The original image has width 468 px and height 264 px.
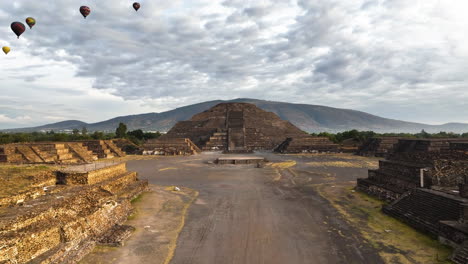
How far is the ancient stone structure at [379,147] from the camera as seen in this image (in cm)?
3672

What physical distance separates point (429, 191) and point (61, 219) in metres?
13.4

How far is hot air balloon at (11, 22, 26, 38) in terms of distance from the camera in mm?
17391

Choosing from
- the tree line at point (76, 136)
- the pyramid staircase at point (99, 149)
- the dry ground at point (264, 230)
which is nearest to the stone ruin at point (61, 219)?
the dry ground at point (264, 230)

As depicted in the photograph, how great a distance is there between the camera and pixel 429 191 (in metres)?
10.9

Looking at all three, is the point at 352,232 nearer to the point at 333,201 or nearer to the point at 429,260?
the point at 429,260

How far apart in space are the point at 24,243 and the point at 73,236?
1492 mm

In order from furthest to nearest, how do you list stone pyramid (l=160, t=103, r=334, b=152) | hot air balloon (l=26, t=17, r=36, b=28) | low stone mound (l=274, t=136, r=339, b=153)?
1. stone pyramid (l=160, t=103, r=334, b=152)
2. low stone mound (l=274, t=136, r=339, b=153)
3. hot air balloon (l=26, t=17, r=36, b=28)

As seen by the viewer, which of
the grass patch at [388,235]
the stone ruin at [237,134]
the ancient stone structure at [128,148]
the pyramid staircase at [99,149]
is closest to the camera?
the grass patch at [388,235]

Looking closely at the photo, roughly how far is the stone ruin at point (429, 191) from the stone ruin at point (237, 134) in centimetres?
2760

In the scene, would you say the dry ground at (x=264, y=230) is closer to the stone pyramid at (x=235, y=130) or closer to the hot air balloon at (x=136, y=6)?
the hot air balloon at (x=136, y=6)

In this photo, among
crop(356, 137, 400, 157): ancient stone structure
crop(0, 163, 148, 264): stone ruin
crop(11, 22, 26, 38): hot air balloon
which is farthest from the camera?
crop(356, 137, 400, 157): ancient stone structure

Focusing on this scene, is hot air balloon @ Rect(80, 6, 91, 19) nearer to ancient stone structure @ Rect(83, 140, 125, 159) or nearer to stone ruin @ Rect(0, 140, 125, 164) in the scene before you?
stone ruin @ Rect(0, 140, 125, 164)

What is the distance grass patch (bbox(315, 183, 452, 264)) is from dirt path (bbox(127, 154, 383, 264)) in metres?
0.44

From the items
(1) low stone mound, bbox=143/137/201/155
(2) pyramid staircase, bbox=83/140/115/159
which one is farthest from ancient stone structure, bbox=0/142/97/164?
(1) low stone mound, bbox=143/137/201/155
